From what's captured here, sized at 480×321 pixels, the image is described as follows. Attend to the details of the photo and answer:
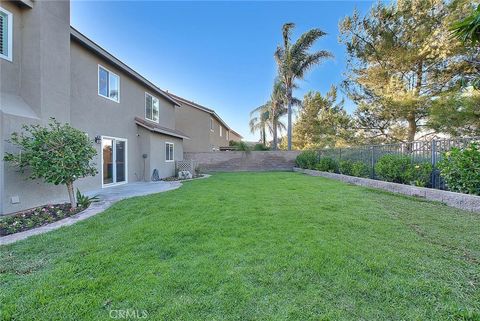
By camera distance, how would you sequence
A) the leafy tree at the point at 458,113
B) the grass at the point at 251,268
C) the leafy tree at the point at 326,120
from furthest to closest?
the leafy tree at the point at 326,120 < the leafy tree at the point at 458,113 < the grass at the point at 251,268

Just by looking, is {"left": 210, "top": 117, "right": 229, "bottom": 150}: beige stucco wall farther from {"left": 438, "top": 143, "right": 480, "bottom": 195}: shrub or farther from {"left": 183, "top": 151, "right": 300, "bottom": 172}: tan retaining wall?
{"left": 438, "top": 143, "right": 480, "bottom": 195}: shrub

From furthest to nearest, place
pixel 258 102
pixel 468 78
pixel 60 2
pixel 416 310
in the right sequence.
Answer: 1. pixel 258 102
2. pixel 468 78
3. pixel 60 2
4. pixel 416 310

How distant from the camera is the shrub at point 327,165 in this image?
13017 millimetres

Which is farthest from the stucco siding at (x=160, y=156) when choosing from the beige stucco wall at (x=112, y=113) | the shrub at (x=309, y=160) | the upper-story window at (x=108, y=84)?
the shrub at (x=309, y=160)

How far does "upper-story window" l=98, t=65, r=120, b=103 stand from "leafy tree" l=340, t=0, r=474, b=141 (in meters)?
15.1

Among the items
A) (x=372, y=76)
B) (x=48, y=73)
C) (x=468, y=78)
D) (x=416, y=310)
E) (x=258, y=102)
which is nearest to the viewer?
(x=416, y=310)

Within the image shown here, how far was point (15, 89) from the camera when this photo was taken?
602 centimetres

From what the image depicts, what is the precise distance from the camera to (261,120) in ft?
98.1

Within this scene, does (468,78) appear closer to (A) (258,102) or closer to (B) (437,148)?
(B) (437,148)

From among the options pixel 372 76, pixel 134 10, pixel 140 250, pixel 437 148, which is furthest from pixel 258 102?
pixel 140 250

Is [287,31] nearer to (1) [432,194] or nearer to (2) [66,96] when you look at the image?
(1) [432,194]

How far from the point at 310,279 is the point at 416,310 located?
37.7 inches

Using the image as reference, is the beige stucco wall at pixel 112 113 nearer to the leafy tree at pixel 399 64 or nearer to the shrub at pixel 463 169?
the shrub at pixel 463 169

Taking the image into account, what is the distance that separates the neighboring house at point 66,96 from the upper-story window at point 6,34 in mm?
19
